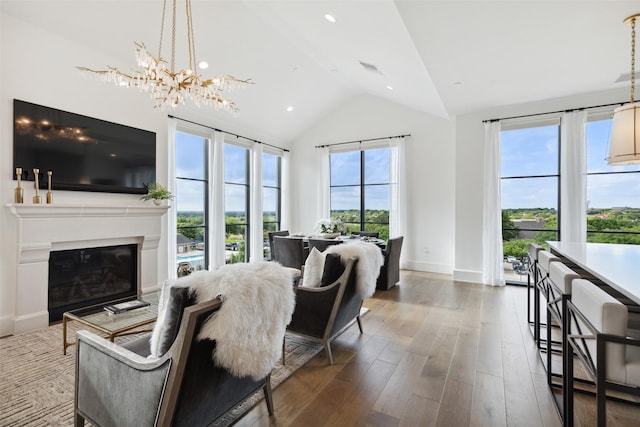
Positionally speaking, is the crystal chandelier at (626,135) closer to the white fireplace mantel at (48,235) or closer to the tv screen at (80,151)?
the white fireplace mantel at (48,235)

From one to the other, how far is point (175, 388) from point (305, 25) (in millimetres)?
4281

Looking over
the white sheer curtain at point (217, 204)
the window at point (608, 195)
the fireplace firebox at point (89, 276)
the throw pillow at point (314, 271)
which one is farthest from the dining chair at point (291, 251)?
the window at point (608, 195)

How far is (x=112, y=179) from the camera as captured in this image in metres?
4.11

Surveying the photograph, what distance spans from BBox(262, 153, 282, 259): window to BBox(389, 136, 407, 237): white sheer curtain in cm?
305

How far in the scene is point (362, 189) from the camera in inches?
289

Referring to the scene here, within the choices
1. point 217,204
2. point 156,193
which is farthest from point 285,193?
point 156,193

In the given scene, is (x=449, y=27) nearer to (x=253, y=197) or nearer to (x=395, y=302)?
(x=395, y=302)

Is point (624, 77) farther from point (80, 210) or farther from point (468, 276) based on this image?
point (80, 210)

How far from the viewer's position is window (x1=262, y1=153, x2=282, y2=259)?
24.6 ft

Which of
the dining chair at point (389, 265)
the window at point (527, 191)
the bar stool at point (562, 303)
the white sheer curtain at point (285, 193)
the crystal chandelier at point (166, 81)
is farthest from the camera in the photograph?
the white sheer curtain at point (285, 193)

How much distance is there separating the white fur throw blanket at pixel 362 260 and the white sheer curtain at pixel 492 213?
3412mm

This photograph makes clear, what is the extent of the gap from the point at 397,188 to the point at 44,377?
6.09 metres

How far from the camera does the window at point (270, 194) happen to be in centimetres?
751

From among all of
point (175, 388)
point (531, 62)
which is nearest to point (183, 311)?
point (175, 388)
